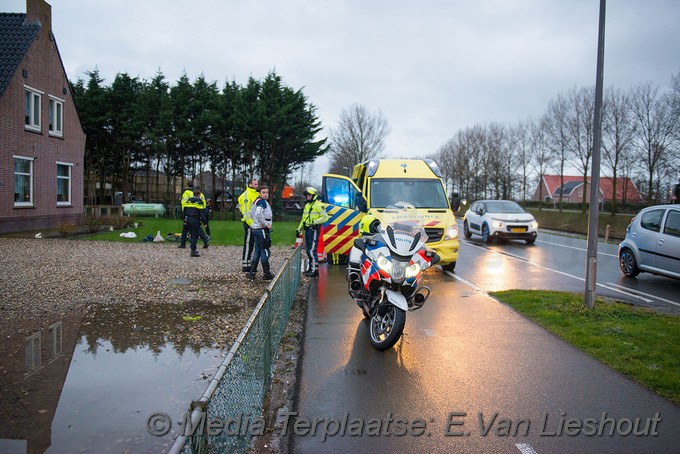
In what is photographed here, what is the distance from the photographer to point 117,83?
129 feet

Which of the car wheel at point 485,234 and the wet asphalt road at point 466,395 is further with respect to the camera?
the car wheel at point 485,234

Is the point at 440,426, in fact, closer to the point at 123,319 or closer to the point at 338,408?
the point at 338,408

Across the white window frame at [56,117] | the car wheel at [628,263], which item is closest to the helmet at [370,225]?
the car wheel at [628,263]

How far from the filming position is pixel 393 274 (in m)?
6.12

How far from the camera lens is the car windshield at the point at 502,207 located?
22.0 m

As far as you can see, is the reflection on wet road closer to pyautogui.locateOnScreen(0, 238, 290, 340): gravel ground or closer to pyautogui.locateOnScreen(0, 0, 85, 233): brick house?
pyautogui.locateOnScreen(0, 238, 290, 340): gravel ground

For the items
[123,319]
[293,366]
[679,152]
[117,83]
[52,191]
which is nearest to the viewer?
[293,366]

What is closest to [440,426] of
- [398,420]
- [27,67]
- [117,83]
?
[398,420]

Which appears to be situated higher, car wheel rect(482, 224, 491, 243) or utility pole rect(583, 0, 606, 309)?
utility pole rect(583, 0, 606, 309)

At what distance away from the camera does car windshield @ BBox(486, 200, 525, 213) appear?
22.0 meters

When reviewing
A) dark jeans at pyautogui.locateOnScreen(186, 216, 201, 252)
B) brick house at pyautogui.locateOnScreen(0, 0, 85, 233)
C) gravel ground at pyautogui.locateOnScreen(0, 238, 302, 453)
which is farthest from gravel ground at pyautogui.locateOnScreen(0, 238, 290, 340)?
brick house at pyautogui.locateOnScreen(0, 0, 85, 233)

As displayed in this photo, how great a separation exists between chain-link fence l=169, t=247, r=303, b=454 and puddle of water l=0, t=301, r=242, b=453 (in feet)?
2.28

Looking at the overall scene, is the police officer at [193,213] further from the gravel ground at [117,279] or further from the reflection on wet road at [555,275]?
the reflection on wet road at [555,275]

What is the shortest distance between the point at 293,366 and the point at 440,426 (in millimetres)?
1931
